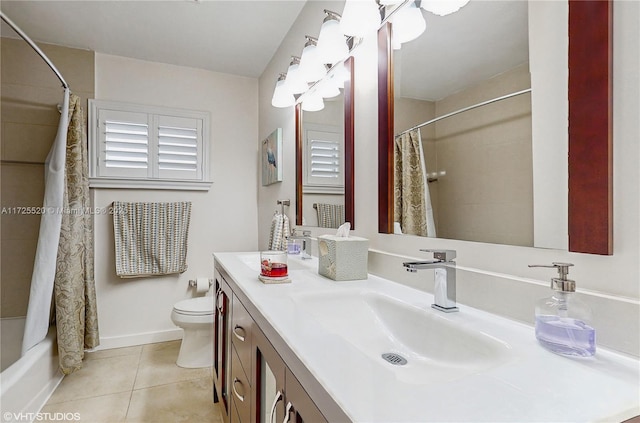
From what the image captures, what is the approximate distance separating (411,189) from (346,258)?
34 cm

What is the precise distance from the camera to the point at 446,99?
1.01 metres

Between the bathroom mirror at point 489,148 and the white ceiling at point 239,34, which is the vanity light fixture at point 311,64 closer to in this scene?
the white ceiling at point 239,34

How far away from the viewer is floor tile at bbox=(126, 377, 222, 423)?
5.65 ft

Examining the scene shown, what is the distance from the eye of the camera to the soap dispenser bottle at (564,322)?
56cm

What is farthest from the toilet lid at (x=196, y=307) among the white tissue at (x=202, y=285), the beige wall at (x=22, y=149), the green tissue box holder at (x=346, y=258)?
the green tissue box holder at (x=346, y=258)

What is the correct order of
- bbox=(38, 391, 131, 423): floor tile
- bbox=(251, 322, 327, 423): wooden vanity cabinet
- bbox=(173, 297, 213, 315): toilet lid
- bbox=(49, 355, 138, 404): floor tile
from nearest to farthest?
bbox=(251, 322, 327, 423): wooden vanity cabinet < bbox=(38, 391, 131, 423): floor tile < bbox=(49, 355, 138, 404): floor tile < bbox=(173, 297, 213, 315): toilet lid

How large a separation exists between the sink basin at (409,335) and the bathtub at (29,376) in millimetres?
1589

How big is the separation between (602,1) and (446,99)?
0.42 metres

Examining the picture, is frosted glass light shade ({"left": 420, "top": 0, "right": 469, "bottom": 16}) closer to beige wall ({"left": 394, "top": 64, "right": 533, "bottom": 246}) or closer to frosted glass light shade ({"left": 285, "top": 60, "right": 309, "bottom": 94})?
beige wall ({"left": 394, "top": 64, "right": 533, "bottom": 246})

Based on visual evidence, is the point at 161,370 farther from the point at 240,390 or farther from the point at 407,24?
the point at 407,24

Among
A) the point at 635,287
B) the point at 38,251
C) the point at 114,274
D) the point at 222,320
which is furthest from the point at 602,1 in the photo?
the point at 114,274

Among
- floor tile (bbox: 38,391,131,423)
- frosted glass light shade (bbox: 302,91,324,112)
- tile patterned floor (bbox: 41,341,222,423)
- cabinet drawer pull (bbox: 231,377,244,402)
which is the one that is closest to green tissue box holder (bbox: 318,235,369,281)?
cabinet drawer pull (bbox: 231,377,244,402)

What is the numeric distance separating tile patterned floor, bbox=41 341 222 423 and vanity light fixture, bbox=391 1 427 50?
1.96 meters

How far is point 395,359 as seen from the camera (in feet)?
2.68
